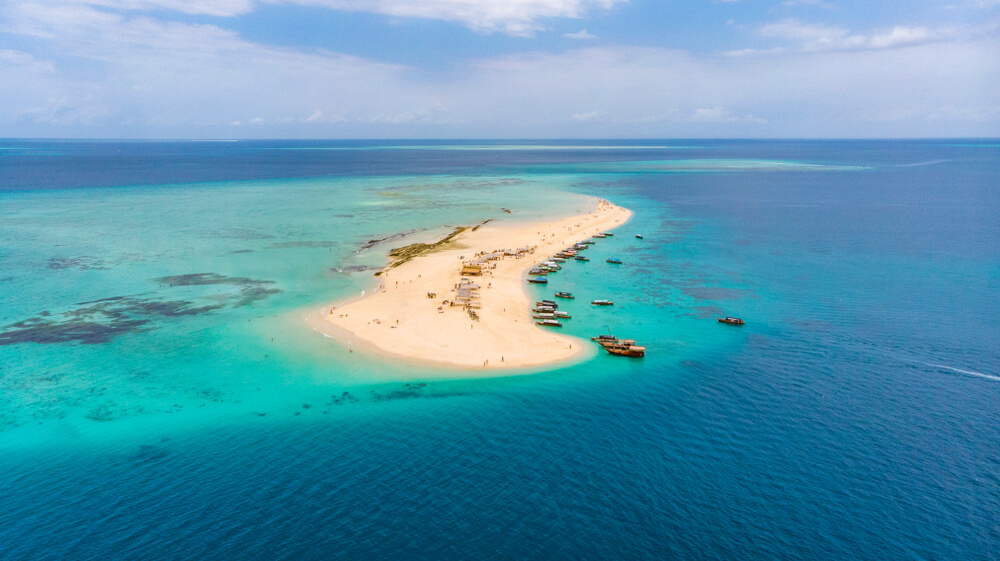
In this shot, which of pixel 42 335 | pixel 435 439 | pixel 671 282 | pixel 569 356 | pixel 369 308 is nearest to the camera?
pixel 435 439

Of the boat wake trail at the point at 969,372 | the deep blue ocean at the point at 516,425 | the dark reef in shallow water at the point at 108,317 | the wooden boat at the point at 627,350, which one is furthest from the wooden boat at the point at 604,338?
the dark reef in shallow water at the point at 108,317

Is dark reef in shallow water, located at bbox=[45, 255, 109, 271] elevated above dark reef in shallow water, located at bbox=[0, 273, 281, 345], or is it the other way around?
dark reef in shallow water, located at bbox=[45, 255, 109, 271]

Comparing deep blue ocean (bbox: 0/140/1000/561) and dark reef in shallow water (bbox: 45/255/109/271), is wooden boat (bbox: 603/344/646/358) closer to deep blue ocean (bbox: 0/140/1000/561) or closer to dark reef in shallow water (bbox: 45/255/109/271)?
deep blue ocean (bbox: 0/140/1000/561)

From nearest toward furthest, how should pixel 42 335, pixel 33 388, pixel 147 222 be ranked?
1. pixel 33 388
2. pixel 42 335
3. pixel 147 222

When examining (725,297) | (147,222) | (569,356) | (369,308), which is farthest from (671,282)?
(147,222)

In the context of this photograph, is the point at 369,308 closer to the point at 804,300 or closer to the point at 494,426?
the point at 494,426

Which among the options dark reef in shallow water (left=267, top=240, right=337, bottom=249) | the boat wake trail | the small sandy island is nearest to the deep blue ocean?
the boat wake trail
